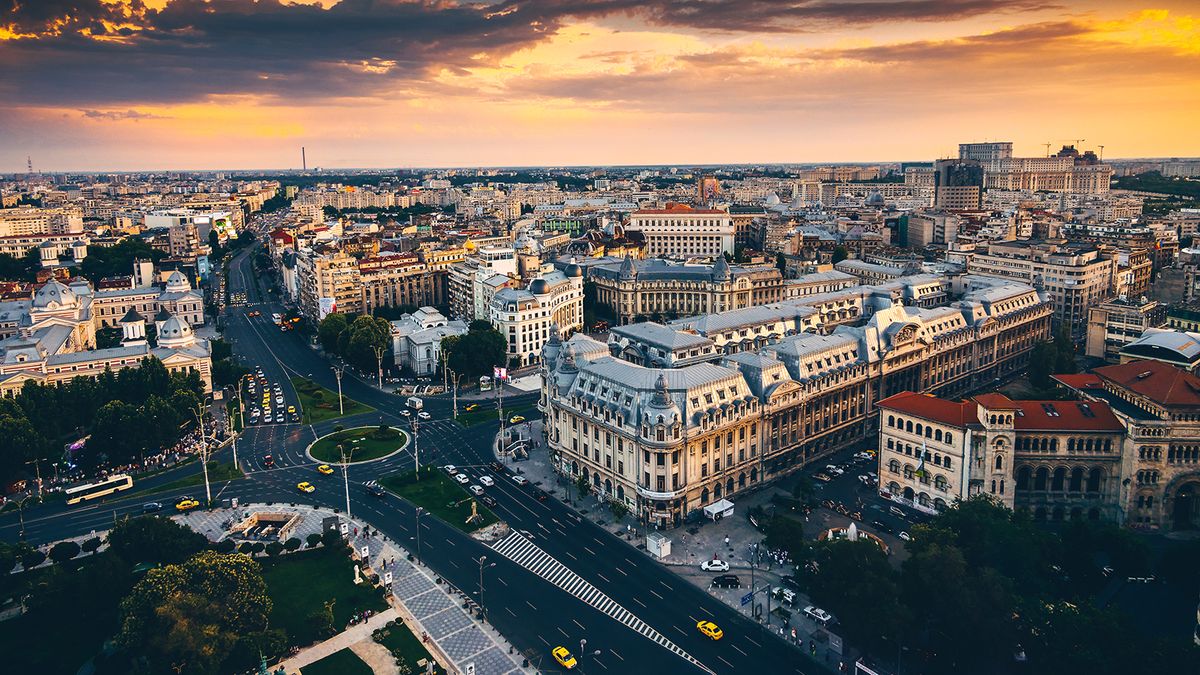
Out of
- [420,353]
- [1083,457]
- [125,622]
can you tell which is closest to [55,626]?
[125,622]

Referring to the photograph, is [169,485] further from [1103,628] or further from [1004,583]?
[1103,628]

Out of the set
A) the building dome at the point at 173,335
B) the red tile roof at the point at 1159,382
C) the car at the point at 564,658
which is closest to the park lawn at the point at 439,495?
the car at the point at 564,658

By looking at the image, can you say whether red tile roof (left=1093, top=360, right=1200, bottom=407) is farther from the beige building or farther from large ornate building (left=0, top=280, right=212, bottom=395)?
large ornate building (left=0, top=280, right=212, bottom=395)

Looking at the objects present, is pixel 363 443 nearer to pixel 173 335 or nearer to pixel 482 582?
pixel 482 582

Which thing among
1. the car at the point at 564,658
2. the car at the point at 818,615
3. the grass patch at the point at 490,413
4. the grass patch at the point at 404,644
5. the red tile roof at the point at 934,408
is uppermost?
the red tile roof at the point at 934,408

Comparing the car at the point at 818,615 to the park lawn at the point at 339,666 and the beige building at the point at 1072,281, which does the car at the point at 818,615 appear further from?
the beige building at the point at 1072,281

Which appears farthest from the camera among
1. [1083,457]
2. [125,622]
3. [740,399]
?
[740,399]

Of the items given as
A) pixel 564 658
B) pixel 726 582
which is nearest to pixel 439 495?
pixel 564 658
